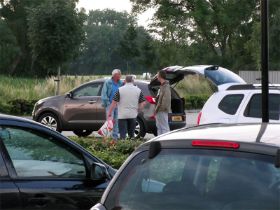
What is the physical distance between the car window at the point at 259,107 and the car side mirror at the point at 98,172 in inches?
267

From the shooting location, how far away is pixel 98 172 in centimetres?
583

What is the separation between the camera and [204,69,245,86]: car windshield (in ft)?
44.4

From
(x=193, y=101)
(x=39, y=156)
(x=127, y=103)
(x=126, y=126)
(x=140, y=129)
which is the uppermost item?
(x=39, y=156)

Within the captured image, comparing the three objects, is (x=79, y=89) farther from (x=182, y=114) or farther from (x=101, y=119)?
(x=182, y=114)

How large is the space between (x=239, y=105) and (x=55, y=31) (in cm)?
2061

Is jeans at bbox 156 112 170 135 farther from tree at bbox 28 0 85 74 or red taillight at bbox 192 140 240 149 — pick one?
tree at bbox 28 0 85 74

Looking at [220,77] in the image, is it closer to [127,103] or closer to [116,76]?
[127,103]

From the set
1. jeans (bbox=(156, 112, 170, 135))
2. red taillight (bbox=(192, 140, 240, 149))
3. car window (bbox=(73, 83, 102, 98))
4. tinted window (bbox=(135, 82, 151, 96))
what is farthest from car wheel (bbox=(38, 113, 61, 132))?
red taillight (bbox=(192, 140, 240, 149))

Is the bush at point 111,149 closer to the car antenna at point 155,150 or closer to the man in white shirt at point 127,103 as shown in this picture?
the man in white shirt at point 127,103

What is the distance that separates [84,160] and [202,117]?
7.30 m

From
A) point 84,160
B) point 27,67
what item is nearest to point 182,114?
point 84,160

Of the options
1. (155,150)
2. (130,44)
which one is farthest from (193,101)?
(130,44)

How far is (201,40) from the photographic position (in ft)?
189

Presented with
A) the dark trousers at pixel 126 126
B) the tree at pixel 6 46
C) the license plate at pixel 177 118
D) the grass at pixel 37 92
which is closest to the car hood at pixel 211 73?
the dark trousers at pixel 126 126
